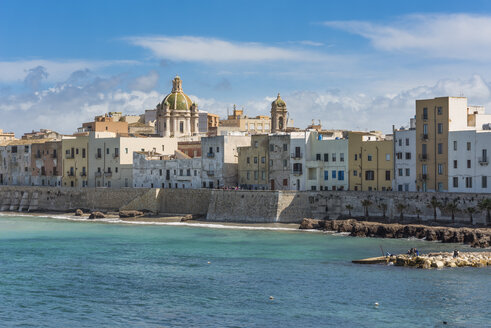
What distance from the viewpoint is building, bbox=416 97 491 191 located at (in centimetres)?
6525

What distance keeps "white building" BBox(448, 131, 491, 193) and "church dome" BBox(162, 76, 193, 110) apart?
169 feet

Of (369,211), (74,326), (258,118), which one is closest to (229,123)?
(258,118)

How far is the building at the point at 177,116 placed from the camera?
4242 inches

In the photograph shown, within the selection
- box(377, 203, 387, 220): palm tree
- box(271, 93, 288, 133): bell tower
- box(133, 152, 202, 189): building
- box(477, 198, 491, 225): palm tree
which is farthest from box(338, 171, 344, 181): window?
box(271, 93, 288, 133): bell tower

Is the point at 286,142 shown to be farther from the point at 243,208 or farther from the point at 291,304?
the point at 291,304

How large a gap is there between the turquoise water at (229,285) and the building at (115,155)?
2650 cm

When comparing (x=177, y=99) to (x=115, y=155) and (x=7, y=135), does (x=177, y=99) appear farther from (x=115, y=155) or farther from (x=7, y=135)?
(x=7, y=135)

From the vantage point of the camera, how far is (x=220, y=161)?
8088cm

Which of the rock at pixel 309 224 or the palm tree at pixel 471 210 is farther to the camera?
the rock at pixel 309 224

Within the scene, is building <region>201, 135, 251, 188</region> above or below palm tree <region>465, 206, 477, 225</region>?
above

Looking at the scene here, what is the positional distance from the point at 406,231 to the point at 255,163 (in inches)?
858

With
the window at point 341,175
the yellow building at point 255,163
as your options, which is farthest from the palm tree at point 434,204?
the yellow building at point 255,163

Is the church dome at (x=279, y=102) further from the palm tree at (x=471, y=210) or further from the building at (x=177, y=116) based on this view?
the palm tree at (x=471, y=210)

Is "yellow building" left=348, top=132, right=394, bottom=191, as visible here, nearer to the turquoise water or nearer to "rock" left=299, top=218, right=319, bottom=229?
"rock" left=299, top=218, right=319, bottom=229
